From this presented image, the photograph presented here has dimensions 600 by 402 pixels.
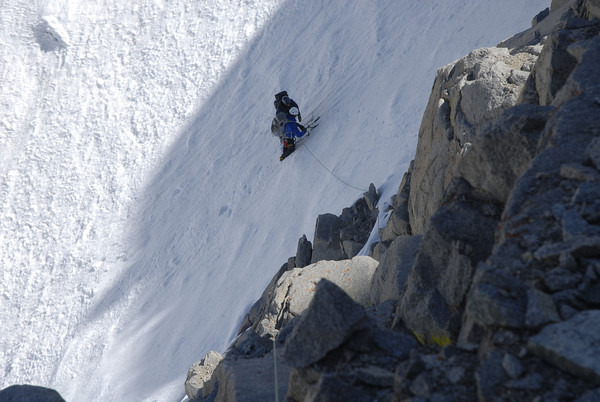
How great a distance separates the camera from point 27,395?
216 inches

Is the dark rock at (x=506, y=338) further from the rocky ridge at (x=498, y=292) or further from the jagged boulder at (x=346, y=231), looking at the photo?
the jagged boulder at (x=346, y=231)

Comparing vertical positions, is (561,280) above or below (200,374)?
above

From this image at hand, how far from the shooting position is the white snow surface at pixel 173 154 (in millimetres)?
15047

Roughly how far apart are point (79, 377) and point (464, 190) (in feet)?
49.8

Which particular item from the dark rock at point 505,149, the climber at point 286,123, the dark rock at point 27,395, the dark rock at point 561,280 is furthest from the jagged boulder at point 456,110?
the climber at point 286,123

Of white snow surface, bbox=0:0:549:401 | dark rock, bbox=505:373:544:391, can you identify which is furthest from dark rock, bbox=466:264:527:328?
white snow surface, bbox=0:0:549:401

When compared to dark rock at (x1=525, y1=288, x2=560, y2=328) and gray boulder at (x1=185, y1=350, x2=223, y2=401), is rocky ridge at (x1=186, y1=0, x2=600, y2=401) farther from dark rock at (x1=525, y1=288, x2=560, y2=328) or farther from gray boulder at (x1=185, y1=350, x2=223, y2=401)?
gray boulder at (x1=185, y1=350, x2=223, y2=401)

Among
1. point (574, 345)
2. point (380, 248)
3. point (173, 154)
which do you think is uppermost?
point (574, 345)

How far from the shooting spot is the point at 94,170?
21.6 meters

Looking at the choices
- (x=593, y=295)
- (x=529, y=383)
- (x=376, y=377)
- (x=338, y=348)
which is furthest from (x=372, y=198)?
(x=529, y=383)

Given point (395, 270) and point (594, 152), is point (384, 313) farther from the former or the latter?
point (594, 152)

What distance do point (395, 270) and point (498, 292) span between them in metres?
3.57

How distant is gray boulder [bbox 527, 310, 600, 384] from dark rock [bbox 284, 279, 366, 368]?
116 centimetres

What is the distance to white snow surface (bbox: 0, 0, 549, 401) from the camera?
15047 millimetres
